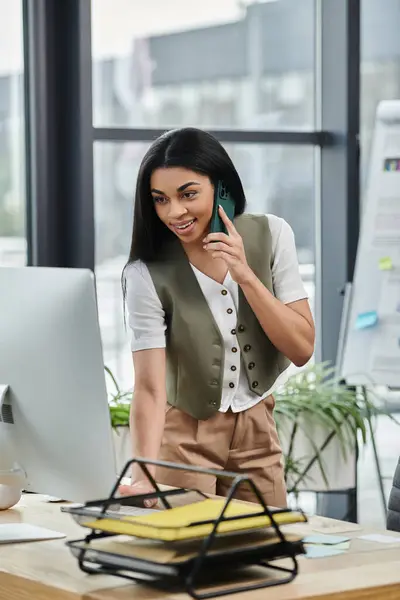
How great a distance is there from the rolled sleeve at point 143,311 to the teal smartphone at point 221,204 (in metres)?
0.19

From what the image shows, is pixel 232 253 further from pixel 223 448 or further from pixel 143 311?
pixel 223 448

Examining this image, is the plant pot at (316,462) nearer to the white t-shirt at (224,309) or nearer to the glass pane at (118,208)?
the glass pane at (118,208)

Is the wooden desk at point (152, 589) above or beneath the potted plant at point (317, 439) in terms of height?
above

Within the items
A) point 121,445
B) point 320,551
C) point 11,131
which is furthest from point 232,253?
point 11,131

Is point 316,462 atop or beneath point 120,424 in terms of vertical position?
beneath

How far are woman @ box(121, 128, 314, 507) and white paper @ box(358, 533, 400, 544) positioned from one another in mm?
459

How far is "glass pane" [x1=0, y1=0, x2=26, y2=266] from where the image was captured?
169 inches

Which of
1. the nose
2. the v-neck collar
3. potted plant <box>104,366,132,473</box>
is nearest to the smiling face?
the nose

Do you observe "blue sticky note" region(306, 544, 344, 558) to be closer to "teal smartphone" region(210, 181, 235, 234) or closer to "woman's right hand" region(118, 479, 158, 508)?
"woman's right hand" region(118, 479, 158, 508)

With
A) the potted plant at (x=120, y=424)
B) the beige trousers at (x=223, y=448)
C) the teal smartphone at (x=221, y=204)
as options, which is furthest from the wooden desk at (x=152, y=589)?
the potted plant at (x=120, y=424)

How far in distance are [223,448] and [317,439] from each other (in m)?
1.99

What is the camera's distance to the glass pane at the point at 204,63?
454 cm

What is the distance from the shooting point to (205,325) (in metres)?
2.40

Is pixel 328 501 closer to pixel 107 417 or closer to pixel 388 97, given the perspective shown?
pixel 388 97
